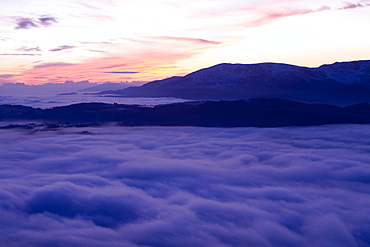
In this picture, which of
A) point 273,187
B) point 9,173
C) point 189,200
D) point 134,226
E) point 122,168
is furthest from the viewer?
point 122,168

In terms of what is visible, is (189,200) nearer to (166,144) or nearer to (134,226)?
(134,226)

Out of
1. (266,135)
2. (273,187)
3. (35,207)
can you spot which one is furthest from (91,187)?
(266,135)

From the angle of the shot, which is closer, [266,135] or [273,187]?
[273,187]

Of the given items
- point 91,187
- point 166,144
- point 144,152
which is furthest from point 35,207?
point 166,144

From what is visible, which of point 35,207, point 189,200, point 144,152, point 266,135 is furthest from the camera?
point 266,135

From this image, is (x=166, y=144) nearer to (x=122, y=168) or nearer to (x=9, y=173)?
(x=122, y=168)

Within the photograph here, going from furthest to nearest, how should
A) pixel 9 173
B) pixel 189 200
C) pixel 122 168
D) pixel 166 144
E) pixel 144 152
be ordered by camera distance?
pixel 166 144 → pixel 144 152 → pixel 122 168 → pixel 9 173 → pixel 189 200
